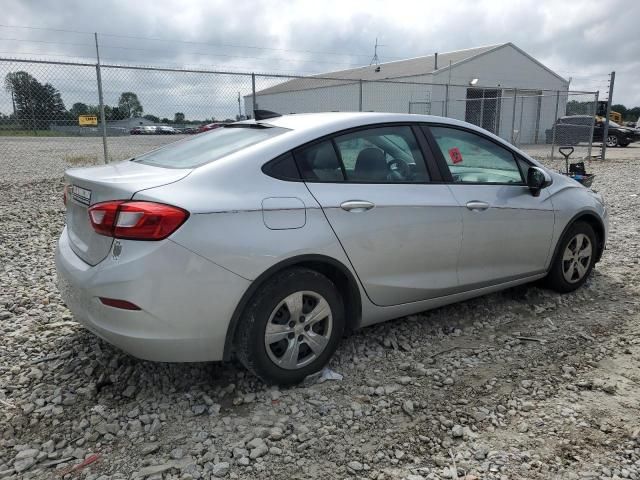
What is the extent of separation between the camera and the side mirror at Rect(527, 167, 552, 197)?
13.0ft

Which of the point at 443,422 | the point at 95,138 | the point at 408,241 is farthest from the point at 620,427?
the point at 95,138

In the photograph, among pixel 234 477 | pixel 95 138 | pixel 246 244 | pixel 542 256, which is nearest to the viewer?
pixel 234 477

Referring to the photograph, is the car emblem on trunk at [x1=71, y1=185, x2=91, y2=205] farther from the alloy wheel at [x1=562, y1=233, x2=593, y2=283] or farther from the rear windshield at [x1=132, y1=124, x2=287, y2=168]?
the alloy wheel at [x1=562, y1=233, x2=593, y2=283]

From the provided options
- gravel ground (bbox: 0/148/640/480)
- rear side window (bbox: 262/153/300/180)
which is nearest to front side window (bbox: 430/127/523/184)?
gravel ground (bbox: 0/148/640/480)

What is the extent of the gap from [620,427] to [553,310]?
1.64 m

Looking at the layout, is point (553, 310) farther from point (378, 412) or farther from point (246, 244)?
point (246, 244)

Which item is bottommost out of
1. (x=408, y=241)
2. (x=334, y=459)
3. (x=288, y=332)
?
(x=334, y=459)

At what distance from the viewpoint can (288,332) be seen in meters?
2.89

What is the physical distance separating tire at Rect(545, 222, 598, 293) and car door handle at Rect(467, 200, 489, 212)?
108 cm

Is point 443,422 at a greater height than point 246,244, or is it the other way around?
point 246,244

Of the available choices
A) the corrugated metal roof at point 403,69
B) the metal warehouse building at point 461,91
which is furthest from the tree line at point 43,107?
the corrugated metal roof at point 403,69

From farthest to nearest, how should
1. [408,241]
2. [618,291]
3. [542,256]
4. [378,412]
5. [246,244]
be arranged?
1. [618,291]
2. [542,256]
3. [408,241]
4. [378,412]
5. [246,244]

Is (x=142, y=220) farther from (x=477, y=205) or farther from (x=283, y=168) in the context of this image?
(x=477, y=205)

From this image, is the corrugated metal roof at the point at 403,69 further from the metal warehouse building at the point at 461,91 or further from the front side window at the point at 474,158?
the front side window at the point at 474,158
